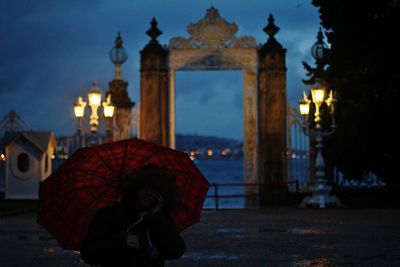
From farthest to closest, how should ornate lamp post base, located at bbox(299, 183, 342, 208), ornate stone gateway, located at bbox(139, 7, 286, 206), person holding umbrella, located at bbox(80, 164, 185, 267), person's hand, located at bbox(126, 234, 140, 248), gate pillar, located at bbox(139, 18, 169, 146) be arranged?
1. gate pillar, located at bbox(139, 18, 169, 146)
2. ornate stone gateway, located at bbox(139, 7, 286, 206)
3. ornate lamp post base, located at bbox(299, 183, 342, 208)
4. person holding umbrella, located at bbox(80, 164, 185, 267)
5. person's hand, located at bbox(126, 234, 140, 248)

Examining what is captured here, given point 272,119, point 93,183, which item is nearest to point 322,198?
point 272,119

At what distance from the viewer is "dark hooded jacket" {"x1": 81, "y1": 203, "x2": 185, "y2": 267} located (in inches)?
208

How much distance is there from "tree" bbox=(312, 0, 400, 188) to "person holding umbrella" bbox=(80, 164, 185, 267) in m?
21.4

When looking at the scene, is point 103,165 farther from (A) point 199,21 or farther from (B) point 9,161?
(B) point 9,161

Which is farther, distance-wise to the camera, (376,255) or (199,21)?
(199,21)

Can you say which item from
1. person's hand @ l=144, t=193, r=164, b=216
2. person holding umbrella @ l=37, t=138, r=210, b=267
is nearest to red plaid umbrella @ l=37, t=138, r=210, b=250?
person holding umbrella @ l=37, t=138, r=210, b=267

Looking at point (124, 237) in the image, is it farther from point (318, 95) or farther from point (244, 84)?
point (244, 84)

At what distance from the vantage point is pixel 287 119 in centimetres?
3020

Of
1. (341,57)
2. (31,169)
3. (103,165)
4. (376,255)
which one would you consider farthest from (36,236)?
(31,169)

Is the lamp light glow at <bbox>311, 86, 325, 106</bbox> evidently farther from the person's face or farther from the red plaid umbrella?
the person's face

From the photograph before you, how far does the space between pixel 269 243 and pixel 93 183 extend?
783 centimetres

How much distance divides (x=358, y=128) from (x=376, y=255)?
Result: 15173 mm

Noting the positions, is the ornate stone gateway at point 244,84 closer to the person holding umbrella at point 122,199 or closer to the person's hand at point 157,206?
the person holding umbrella at point 122,199

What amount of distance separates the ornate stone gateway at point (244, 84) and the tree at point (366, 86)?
234cm
